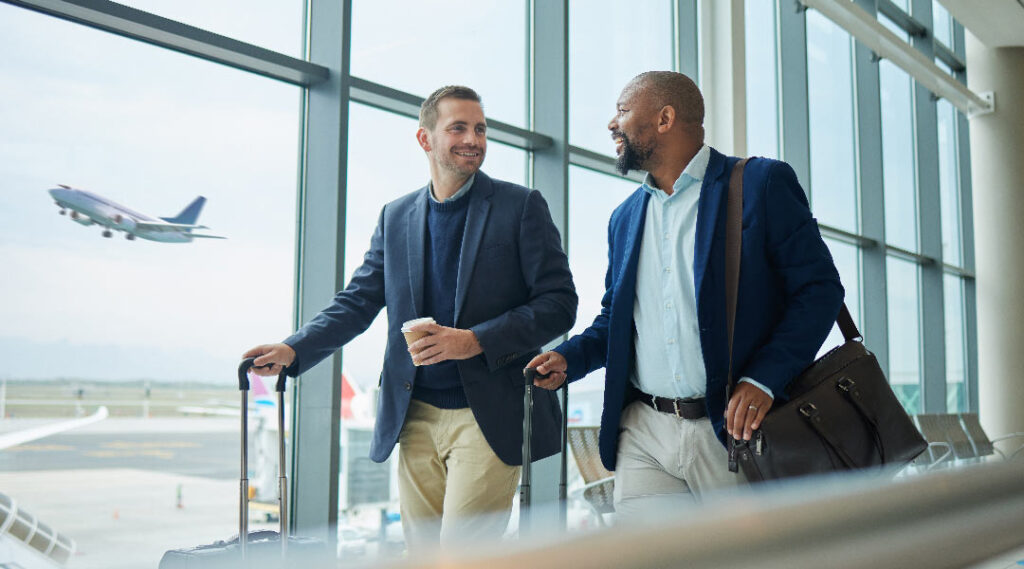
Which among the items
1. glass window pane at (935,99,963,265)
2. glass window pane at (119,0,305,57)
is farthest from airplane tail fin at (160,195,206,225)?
glass window pane at (935,99,963,265)

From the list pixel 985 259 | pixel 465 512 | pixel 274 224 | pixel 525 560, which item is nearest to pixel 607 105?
pixel 274 224

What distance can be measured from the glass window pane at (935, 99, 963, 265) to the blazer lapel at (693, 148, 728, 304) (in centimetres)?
1046

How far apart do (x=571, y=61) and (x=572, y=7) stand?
37 cm

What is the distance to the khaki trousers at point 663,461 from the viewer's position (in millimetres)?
2074

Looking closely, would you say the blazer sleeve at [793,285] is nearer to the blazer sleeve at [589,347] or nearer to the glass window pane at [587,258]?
the blazer sleeve at [589,347]

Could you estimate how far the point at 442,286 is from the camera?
8.02 ft

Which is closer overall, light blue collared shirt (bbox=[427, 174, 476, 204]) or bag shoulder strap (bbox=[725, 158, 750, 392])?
bag shoulder strap (bbox=[725, 158, 750, 392])

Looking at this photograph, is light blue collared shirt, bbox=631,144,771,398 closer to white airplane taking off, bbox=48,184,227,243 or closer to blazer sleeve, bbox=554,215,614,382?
blazer sleeve, bbox=554,215,614,382

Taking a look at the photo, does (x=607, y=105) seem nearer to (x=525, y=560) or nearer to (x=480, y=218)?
(x=480, y=218)

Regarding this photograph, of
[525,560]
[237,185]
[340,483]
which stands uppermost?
[237,185]

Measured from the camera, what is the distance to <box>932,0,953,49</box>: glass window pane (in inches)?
449

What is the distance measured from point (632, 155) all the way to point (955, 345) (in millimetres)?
11140

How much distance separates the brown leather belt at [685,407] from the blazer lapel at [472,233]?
0.56 metres

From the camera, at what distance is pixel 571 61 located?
5.54 meters
